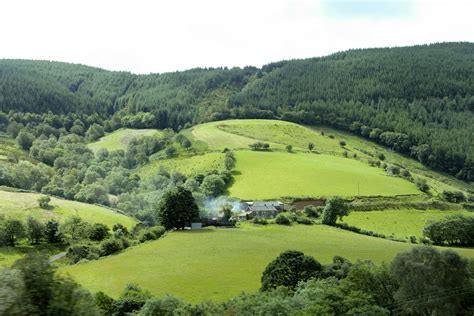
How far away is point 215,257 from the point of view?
6650 centimetres

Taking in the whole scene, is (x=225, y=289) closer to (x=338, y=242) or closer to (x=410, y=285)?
(x=410, y=285)

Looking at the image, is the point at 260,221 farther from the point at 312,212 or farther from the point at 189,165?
the point at 189,165

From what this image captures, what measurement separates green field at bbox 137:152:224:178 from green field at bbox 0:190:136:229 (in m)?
36.5

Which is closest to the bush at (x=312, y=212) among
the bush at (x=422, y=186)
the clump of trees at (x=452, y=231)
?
the clump of trees at (x=452, y=231)

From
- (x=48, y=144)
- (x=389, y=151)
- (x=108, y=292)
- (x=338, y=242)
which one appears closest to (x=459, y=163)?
(x=389, y=151)

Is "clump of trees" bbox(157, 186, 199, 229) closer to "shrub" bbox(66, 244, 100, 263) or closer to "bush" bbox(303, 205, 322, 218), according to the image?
"shrub" bbox(66, 244, 100, 263)

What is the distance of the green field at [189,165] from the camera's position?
461ft

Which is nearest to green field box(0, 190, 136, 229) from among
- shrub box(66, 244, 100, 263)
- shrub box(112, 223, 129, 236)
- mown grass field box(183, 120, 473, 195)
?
shrub box(112, 223, 129, 236)

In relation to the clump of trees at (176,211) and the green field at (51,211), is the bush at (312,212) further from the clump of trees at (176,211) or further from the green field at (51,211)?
the green field at (51,211)

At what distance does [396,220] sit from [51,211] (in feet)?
215

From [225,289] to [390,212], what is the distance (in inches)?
2395

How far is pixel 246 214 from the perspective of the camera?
10062 cm

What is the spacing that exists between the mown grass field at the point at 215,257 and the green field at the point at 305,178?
30.9 metres

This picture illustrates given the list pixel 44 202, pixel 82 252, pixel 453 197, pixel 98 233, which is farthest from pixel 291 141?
pixel 82 252
